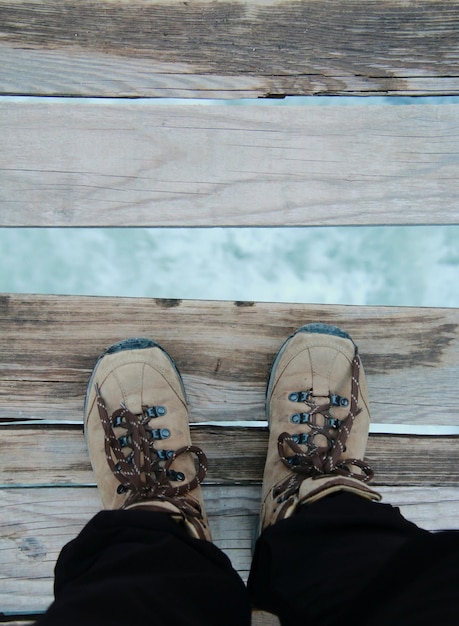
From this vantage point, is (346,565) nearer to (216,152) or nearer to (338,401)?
(338,401)

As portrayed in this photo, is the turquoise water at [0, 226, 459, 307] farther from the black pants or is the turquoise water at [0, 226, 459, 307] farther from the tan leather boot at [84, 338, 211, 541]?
the black pants

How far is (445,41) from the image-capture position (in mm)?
1175

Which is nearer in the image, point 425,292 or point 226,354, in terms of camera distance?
point 226,354

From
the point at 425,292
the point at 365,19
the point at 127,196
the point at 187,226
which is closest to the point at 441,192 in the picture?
the point at 425,292

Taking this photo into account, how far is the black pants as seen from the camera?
26.3 inches

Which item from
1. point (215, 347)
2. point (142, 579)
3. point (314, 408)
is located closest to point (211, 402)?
point (215, 347)

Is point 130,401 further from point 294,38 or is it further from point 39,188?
point 294,38

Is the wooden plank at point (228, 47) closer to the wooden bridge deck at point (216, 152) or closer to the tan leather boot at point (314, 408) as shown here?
the wooden bridge deck at point (216, 152)

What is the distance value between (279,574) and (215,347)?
0.50 metres

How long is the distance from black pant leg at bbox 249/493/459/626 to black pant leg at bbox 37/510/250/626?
82 millimetres

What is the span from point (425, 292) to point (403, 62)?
0.57 metres

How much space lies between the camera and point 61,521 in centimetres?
122

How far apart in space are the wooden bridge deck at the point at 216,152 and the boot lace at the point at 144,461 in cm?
12

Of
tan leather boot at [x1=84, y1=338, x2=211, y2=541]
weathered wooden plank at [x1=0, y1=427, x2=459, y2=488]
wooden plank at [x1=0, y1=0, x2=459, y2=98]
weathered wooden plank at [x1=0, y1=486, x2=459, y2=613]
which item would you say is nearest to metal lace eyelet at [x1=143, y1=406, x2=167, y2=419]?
tan leather boot at [x1=84, y1=338, x2=211, y2=541]
